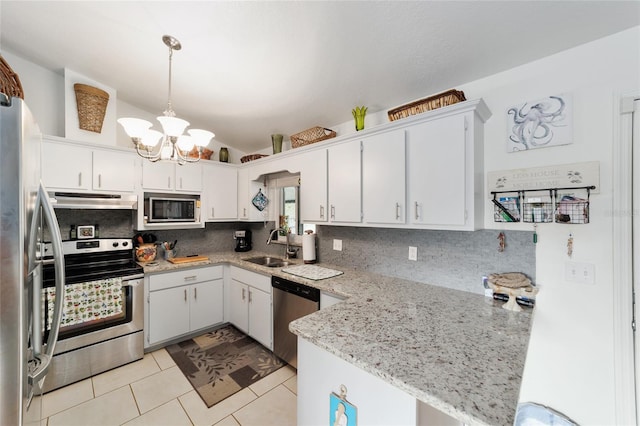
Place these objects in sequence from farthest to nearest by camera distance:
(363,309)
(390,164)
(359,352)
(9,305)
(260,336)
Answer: (260,336) → (390,164) → (363,309) → (359,352) → (9,305)

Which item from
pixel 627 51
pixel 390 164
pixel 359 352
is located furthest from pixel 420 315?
pixel 627 51

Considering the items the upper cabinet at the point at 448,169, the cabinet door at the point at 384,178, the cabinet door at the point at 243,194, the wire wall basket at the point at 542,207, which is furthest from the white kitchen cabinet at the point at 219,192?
the wire wall basket at the point at 542,207

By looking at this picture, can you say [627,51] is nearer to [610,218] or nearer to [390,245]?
[610,218]

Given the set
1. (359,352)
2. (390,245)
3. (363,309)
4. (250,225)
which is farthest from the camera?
(250,225)

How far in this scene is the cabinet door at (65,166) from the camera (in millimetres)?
2219

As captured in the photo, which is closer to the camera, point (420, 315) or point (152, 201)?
point (420, 315)

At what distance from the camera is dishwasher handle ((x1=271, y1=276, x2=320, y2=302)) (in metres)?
2.09

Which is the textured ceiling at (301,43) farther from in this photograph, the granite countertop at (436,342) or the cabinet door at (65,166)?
the granite countertop at (436,342)

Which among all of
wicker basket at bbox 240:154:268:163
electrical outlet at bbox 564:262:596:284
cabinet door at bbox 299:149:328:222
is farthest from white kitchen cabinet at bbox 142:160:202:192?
electrical outlet at bbox 564:262:596:284

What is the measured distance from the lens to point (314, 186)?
2.56 metres

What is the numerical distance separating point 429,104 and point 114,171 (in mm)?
3031

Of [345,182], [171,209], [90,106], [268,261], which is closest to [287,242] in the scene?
[268,261]

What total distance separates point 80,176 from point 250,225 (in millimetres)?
2004

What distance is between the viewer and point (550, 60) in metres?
1.55
